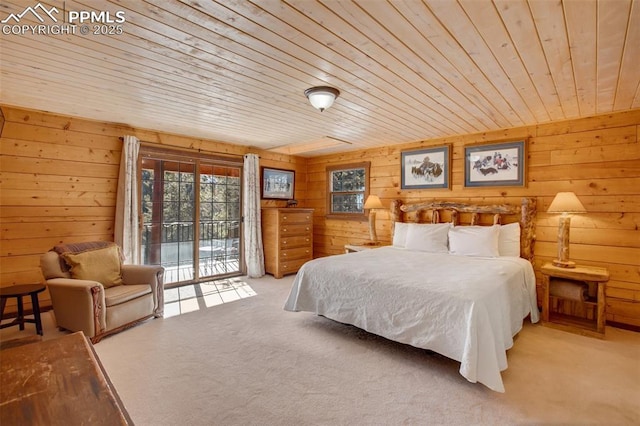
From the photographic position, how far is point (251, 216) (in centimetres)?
518

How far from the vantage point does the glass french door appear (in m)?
4.32

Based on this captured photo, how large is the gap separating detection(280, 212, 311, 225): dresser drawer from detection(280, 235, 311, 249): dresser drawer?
269 mm

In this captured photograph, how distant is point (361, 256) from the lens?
11.6 feet

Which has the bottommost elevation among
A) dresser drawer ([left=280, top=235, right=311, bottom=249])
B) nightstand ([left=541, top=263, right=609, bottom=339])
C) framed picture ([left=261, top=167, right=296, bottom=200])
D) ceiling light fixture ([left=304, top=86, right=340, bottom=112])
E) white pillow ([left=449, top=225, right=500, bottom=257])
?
nightstand ([left=541, top=263, right=609, bottom=339])

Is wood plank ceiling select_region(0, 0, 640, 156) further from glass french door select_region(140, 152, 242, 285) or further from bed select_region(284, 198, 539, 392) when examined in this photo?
bed select_region(284, 198, 539, 392)

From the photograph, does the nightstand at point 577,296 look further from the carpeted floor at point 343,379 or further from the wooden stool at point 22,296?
the wooden stool at point 22,296

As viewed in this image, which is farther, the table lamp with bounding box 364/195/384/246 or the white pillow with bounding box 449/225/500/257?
the table lamp with bounding box 364/195/384/246

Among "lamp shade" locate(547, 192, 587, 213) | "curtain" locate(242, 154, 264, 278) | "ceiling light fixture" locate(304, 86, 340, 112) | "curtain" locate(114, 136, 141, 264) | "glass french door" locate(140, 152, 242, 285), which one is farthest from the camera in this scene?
"curtain" locate(242, 154, 264, 278)

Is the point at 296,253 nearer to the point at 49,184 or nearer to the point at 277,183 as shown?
the point at 277,183

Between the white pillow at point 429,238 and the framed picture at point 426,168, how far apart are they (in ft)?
2.29

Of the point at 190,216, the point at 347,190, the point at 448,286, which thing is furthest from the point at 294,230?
the point at 448,286

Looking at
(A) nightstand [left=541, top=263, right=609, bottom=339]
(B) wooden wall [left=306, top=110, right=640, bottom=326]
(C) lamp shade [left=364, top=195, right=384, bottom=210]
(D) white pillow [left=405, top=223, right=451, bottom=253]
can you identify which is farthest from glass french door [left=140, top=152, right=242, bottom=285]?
(A) nightstand [left=541, top=263, right=609, bottom=339]

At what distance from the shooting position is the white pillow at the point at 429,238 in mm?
3900

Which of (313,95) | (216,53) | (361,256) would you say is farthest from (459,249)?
(216,53)
